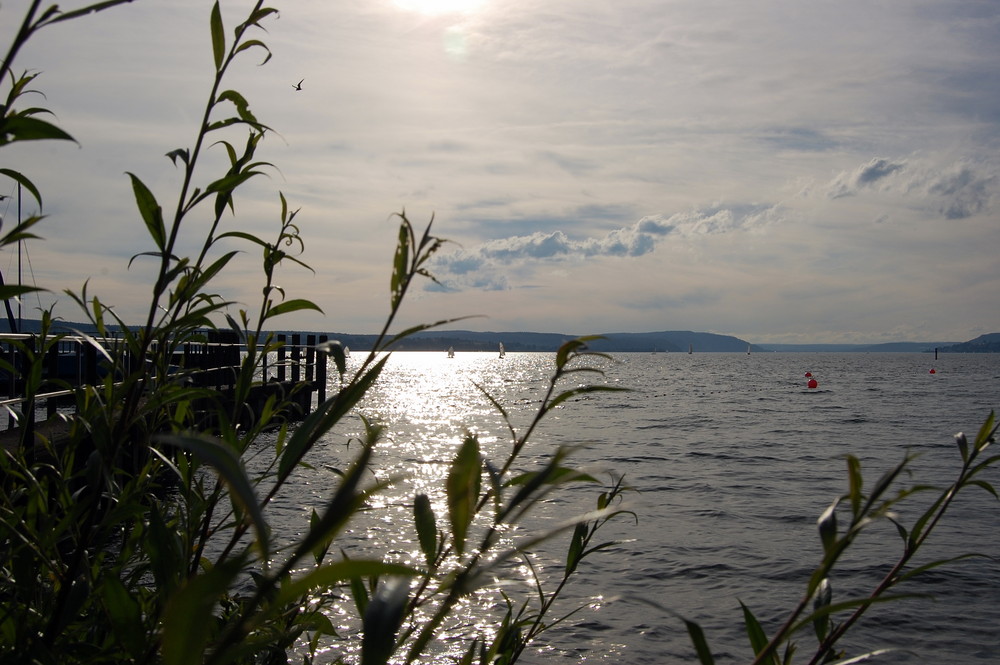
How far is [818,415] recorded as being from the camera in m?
40.4

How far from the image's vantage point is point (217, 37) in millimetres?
1272

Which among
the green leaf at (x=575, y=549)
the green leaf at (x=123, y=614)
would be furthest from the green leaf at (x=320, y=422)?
the green leaf at (x=575, y=549)

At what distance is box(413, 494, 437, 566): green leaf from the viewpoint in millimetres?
→ 888

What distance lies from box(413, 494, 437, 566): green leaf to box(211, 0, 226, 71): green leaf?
32.2 inches

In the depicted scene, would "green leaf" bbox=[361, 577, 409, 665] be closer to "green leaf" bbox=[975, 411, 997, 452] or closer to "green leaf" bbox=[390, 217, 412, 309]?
"green leaf" bbox=[390, 217, 412, 309]

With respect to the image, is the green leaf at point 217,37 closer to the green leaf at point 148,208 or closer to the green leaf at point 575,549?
the green leaf at point 148,208

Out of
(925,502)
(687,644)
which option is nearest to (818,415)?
(925,502)

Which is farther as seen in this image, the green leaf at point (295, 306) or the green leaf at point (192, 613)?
the green leaf at point (295, 306)

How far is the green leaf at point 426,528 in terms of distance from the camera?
888mm

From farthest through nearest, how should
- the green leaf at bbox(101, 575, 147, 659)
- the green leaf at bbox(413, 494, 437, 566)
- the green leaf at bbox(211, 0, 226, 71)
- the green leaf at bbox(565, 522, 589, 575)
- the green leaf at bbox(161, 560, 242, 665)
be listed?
the green leaf at bbox(565, 522, 589, 575) → the green leaf at bbox(211, 0, 226, 71) → the green leaf at bbox(101, 575, 147, 659) → the green leaf at bbox(413, 494, 437, 566) → the green leaf at bbox(161, 560, 242, 665)

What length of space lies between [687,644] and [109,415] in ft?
29.7

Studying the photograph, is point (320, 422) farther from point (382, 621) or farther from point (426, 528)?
point (382, 621)

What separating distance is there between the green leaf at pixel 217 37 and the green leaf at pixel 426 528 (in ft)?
2.68

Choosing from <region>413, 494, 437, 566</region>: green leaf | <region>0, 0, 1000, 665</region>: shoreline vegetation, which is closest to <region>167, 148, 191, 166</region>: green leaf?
<region>0, 0, 1000, 665</region>: shoreline vegetation
